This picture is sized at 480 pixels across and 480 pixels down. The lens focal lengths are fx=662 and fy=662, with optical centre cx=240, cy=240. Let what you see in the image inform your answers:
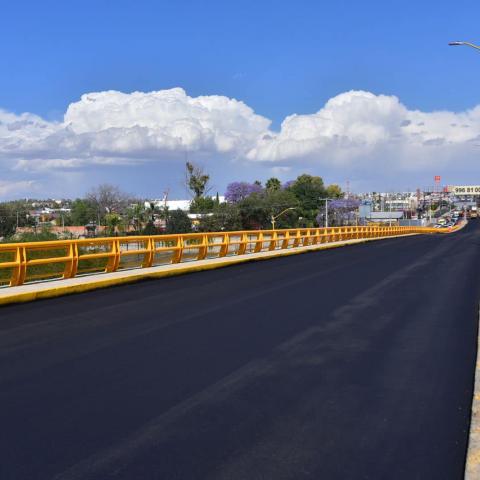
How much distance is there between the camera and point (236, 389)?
6527 mm

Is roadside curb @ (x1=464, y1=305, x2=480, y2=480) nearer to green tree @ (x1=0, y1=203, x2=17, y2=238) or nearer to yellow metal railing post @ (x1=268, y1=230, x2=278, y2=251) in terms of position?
yellow metal railing post @ (x1=268, y1=230, x2=278, y2=251)

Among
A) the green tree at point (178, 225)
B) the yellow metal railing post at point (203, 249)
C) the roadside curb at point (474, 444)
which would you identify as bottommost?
the green tree at point (178, 225)

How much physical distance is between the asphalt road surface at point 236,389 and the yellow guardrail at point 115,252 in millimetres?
1959

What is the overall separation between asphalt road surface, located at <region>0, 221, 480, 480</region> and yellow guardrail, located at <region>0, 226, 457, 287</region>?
77.1 inches

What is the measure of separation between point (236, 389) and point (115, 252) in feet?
40.4

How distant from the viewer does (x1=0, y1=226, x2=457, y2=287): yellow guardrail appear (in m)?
14.9

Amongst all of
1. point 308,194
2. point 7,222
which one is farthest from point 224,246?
point 308,194

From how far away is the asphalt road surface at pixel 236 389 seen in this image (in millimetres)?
4672

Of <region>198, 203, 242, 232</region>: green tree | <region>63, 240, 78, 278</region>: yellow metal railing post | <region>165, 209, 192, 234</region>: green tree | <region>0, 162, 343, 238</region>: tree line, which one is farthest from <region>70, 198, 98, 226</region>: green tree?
<region>63, 240, 78, 278</region>: yellow metal railing post

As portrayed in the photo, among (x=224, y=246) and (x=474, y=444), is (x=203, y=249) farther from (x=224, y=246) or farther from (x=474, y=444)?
(x=474, y=444)

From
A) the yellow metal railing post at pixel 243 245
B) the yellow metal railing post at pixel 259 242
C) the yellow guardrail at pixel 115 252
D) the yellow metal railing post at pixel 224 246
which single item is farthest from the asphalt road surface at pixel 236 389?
the yellow metal railing post at pixel 259 242

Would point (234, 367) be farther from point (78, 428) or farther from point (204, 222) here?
point (204, 222)

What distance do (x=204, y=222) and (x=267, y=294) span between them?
96.1 metres

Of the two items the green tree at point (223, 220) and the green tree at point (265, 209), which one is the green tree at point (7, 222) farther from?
the green tree at point (265, 209)
